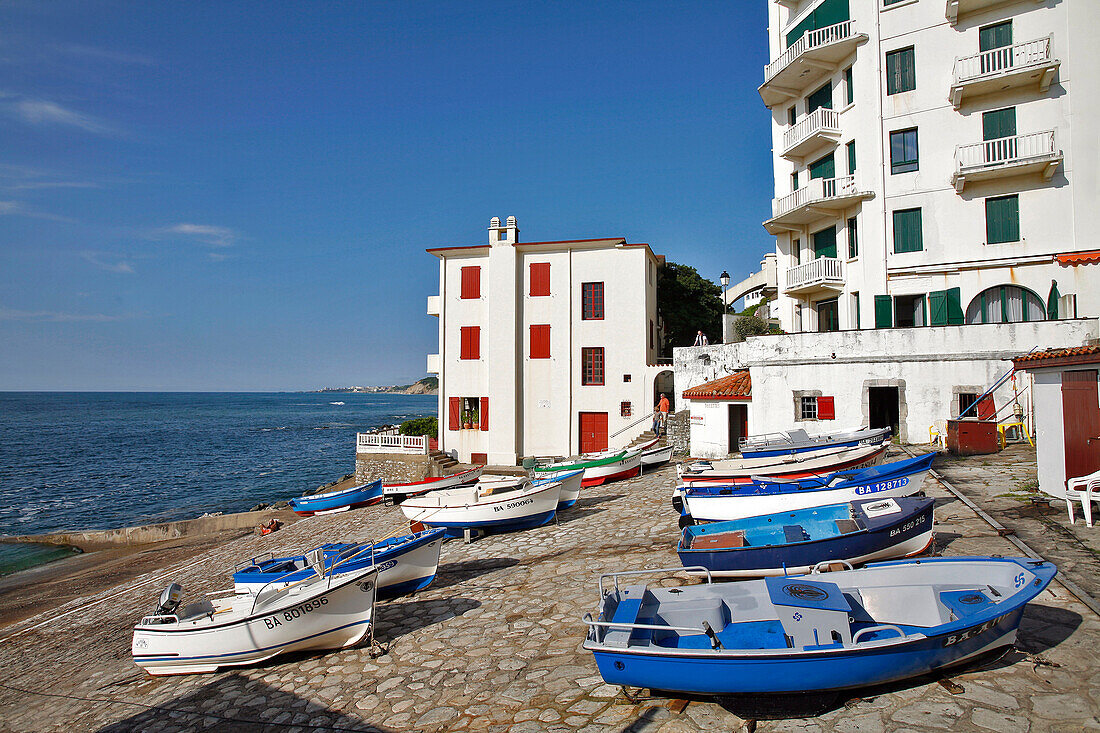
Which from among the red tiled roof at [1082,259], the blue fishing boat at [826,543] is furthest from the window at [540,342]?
the blue fishing boat at [826,543]

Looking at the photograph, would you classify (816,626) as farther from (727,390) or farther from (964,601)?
(727,390)

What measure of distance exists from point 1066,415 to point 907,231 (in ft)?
46.7

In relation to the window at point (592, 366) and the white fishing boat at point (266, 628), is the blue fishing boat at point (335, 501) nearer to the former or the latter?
the window at point (592, 366)

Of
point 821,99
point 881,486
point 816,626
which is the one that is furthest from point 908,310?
point 816,626

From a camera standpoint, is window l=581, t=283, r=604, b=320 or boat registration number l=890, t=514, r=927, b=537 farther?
window l=581, t=283, r=604, b=320

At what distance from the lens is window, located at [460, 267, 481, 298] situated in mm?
30953

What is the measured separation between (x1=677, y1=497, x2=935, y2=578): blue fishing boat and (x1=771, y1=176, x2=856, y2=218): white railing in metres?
18.5

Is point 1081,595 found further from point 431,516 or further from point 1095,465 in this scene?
point 431,516

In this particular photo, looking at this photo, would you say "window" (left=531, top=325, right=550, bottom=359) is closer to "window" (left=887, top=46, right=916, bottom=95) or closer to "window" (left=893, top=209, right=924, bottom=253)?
"window" (left=893, top=209, right=924, bottom=253)

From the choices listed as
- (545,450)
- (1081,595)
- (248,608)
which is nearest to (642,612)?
(1081,595)

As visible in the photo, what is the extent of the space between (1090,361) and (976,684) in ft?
24.6

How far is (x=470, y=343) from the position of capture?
1214 inches

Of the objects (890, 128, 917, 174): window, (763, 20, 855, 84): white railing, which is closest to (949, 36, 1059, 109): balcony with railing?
(890, 128, 917, 174): window

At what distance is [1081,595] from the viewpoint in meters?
6.77
